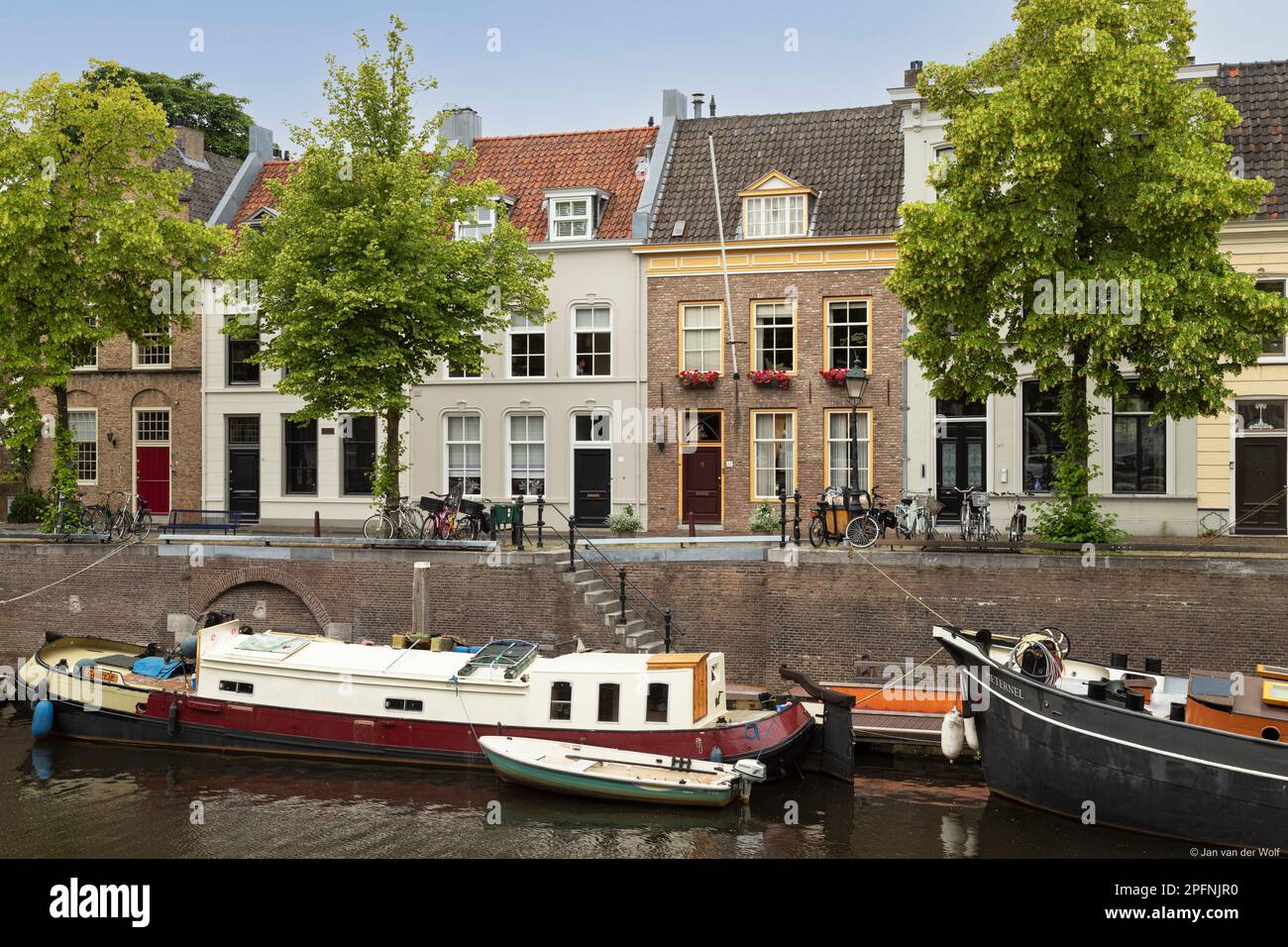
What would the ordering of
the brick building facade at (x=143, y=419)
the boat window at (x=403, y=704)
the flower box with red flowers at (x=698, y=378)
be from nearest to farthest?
the boat window at (x=403, y=704)
the flower box with red flowers at (x=698, y=378)
the brick building facade at (x=143, y=419)

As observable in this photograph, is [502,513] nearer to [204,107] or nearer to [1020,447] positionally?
[1020,447]

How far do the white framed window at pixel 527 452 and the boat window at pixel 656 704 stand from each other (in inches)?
558

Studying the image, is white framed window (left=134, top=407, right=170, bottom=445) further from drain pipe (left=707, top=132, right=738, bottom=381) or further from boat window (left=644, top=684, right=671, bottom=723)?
boat window (left=644, top=684, right=671, bottom=723)

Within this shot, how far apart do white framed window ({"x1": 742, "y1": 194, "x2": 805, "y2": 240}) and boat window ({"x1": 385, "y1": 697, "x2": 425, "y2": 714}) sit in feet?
53.3

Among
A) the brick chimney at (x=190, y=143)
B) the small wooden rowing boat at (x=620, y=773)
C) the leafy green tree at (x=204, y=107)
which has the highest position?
the leafy green tree at (x=204, y=107)

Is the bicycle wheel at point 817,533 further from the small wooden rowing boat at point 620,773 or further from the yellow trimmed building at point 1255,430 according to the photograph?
the yellow trimmed building at point 1255,430

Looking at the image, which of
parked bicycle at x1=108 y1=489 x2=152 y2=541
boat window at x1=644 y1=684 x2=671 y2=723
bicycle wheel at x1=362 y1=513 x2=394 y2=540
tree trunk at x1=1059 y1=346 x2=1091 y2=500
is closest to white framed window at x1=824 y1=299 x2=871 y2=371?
tree trunk at x1=1059 y1=346 x2=1091 y2=500

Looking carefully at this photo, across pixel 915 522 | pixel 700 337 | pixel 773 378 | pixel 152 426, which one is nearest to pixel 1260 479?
pixel 915 522

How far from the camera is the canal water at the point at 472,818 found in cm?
1744

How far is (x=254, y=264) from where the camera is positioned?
28062mm

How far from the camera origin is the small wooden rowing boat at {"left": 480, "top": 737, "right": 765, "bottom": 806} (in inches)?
746

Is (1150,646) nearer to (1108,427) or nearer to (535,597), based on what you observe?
(1108,427)

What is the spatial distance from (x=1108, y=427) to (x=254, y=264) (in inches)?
797

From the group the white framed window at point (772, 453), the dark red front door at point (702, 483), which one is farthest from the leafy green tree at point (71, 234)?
the white framed window at point (772, 453)
